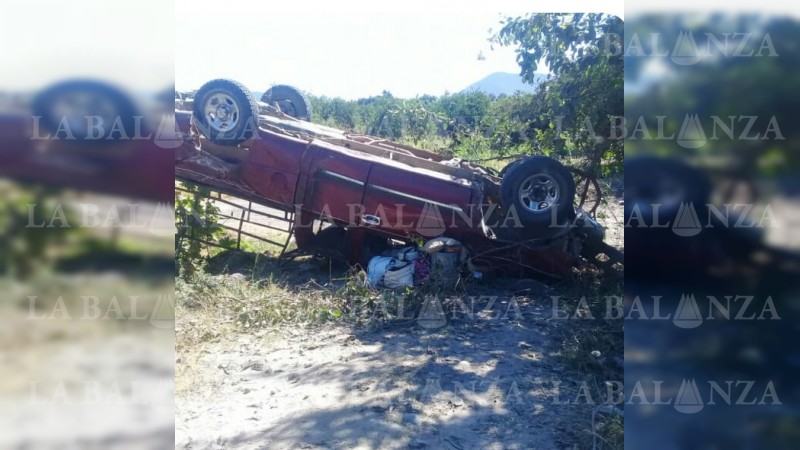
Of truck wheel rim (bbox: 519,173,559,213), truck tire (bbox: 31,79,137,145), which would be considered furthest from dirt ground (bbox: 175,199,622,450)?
truck tire (bbox: 31,79,137,145)

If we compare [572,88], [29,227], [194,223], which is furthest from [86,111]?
[194,223]

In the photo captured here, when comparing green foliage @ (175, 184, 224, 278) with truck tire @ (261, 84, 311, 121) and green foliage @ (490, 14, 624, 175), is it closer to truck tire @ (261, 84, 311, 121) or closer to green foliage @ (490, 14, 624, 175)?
truck tire @ (261, 84, 311, 121)

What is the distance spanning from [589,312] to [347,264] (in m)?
2.83

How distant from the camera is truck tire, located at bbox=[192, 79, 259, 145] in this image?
698 centimetres

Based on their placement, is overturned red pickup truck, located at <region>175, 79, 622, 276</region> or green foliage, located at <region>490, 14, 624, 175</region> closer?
green foliage, located at <region>490, 14, 624, 175</region>

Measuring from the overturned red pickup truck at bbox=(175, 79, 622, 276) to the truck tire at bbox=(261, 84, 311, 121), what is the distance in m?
2.44

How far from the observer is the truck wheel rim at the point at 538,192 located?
21.8 ft

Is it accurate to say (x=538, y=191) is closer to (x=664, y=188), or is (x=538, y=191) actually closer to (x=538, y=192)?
(x=538, y=192)

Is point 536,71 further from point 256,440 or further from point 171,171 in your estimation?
point 171,171

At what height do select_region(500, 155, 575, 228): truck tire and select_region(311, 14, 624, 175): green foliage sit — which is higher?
select_region(311, 14, 624, 175): green foliage

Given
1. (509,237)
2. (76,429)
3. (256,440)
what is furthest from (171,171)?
(509,237)

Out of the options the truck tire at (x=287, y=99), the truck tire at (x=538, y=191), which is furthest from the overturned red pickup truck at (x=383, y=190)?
Answer: the truck tire at (x=287, y=99)

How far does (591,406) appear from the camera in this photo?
432 centimetres

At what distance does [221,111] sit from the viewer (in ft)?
23.4
